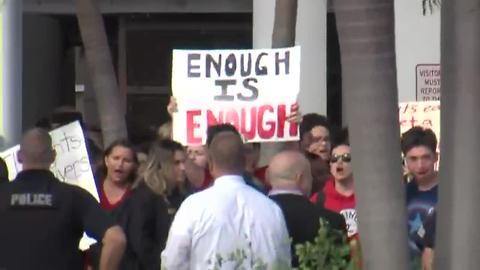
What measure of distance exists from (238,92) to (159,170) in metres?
2.33

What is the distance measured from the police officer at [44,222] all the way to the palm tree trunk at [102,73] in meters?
3.06

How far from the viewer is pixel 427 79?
1573 cm

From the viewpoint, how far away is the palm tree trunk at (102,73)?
10445mm

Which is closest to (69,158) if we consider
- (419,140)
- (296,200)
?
(419,140)

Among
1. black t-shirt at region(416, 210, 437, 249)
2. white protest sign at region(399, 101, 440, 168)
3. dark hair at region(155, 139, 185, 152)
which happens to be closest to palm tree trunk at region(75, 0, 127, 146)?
dark hair at region(155, 139, 185, 152)

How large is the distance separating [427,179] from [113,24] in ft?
41.4

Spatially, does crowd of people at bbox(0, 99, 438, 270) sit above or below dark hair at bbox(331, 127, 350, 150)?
below

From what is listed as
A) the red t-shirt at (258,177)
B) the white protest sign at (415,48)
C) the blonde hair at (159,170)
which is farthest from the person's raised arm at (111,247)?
the white protest sign at (415,48)

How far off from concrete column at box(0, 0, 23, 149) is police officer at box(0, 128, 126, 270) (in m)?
2.65

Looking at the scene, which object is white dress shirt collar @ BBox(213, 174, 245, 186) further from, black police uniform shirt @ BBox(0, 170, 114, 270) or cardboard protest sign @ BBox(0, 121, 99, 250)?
cardboard protest sign @ BBox(0, 121, 99, 250)

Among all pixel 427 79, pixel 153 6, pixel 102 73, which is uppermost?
pixel 153 6

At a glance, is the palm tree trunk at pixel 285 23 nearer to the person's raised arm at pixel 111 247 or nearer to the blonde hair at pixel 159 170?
the blonde hair at pixel 159 170

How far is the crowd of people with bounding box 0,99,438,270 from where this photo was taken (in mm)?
6500

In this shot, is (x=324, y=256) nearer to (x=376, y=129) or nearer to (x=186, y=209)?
(x=376, y=129)
